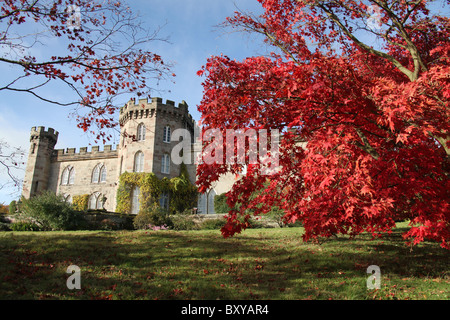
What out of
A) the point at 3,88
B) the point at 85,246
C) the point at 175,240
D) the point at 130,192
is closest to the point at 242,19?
the point at 3,88

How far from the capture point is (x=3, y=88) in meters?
6.66

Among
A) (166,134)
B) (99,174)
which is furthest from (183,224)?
(99,174)

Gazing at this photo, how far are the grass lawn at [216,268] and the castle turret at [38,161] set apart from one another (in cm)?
2612

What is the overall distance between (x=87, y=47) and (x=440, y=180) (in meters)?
8.28

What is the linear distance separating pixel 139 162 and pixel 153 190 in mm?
3246

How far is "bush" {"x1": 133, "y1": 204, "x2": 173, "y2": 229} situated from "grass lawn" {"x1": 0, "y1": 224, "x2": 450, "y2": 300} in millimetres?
5702

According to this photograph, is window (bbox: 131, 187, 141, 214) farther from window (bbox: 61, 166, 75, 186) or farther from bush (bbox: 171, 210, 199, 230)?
window (bbox: 61, 166, 75, 186)

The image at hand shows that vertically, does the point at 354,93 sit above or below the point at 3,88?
below

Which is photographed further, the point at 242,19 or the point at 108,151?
the point at 108,151

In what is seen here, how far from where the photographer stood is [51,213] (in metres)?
15.1

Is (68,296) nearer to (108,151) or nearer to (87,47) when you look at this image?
(87,47)

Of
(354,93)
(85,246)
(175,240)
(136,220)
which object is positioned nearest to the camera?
(354,93)

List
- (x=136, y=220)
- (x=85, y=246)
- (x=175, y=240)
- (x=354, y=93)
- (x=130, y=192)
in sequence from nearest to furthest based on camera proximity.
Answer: (x=354, y=93) < (x=85, y=246) < (x=175, y=240) < (x=136, y=220) < (x=130, y=192)

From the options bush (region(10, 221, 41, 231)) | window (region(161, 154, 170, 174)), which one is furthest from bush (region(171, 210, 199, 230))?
window (region(161, 154, 170, 174))
